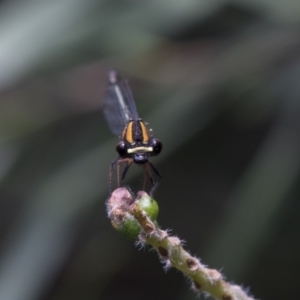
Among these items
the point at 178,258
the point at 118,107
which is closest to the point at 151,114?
the point at 118,107

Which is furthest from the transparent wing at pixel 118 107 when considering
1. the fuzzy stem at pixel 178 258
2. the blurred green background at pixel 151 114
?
the fuzzy stem at pixel 178 258

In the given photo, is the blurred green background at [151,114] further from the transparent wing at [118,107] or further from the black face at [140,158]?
the black face at [140,158]

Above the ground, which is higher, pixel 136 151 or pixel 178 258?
pixel 136 151

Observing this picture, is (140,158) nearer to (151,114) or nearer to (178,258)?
(178,258)

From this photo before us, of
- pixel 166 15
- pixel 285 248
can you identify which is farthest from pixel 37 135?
pixel 285 248

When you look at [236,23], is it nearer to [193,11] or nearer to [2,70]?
[193,11]

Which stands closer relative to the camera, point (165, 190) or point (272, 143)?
point (272, 143)
